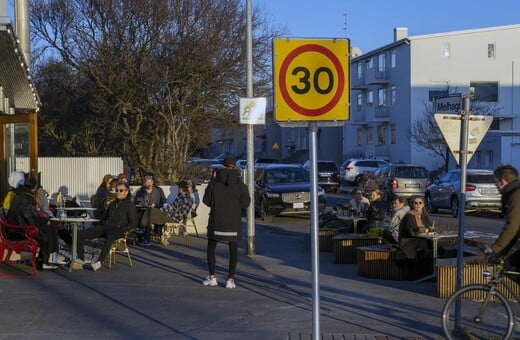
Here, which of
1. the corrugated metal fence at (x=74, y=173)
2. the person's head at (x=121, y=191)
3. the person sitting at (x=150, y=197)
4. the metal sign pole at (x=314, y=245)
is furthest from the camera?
the corrugated metal fence at (x=74, y=173)

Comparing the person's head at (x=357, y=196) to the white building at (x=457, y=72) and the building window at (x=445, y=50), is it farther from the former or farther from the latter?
the building window at (x=445, y=50)

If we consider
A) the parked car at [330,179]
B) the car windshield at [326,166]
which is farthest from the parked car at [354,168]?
the parked car at [330,179]

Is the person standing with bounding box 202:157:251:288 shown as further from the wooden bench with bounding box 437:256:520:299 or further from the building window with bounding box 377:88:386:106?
the building window with bounding box 377:88:386:106

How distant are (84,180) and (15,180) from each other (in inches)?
304

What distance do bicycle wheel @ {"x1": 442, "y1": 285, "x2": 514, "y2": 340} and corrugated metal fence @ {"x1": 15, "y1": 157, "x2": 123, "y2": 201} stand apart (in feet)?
46.4

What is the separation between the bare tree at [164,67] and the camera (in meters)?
22.8

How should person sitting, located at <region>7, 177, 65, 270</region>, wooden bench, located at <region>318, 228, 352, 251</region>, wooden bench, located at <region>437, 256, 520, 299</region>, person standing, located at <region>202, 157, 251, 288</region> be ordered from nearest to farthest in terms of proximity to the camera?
wooden bench, located at <region>437, 256, 520, 299</region>, person standing, located at <region>202, 157, 251, 288</region>, person sitting, located at <region>7, 177, 65, 270</region>, wooden bench, located at <region>318, 228, 352, 251</region>

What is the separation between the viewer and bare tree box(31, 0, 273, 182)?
22.8 m

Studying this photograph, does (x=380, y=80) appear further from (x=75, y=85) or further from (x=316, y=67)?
(x=316, y=67)

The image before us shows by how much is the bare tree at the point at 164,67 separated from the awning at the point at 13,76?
5.71 m

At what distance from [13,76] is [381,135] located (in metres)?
50.2

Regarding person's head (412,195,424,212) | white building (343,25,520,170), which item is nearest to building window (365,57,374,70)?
white building (343,25,520,170)

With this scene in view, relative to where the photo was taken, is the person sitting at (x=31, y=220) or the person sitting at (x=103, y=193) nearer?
the person sitting at (x=31, y=220)

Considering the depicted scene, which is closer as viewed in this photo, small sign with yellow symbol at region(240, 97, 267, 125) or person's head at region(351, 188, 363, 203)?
small sign with yellow symbol at region(240, 97, 267, 125)
